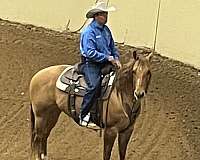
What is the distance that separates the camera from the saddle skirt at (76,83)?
268 inches

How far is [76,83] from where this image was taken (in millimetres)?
6965

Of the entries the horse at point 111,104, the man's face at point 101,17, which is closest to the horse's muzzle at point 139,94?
the horse at point 111,104

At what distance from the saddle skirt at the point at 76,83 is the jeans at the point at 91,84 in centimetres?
7

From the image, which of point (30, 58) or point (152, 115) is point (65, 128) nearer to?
point (152, 115)

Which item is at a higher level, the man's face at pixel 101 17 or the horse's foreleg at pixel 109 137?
the man's face at pixel 101 17

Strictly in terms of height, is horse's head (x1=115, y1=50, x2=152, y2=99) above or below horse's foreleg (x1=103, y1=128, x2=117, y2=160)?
above

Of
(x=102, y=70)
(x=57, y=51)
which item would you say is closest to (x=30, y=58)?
(x=57, y=51)

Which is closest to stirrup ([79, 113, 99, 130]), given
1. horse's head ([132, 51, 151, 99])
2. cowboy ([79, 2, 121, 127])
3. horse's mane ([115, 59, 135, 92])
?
cowboy ([79, 2, 121, 127])

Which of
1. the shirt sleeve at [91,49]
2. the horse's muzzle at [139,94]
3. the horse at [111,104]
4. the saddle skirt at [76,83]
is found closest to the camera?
the horse's muzzle at [139,94]

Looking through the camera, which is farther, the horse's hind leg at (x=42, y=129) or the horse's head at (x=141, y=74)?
the horse's hind leg at (x=42, y=129)

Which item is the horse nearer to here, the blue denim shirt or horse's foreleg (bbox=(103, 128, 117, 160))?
horse's foreleg (bbox=(103, 128, 117, 160))

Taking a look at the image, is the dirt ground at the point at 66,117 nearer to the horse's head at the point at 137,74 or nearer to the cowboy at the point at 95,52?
the cowboy at the point at 95,52

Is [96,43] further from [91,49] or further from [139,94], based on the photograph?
[139,94]

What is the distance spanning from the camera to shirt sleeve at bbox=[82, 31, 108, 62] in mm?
6668
